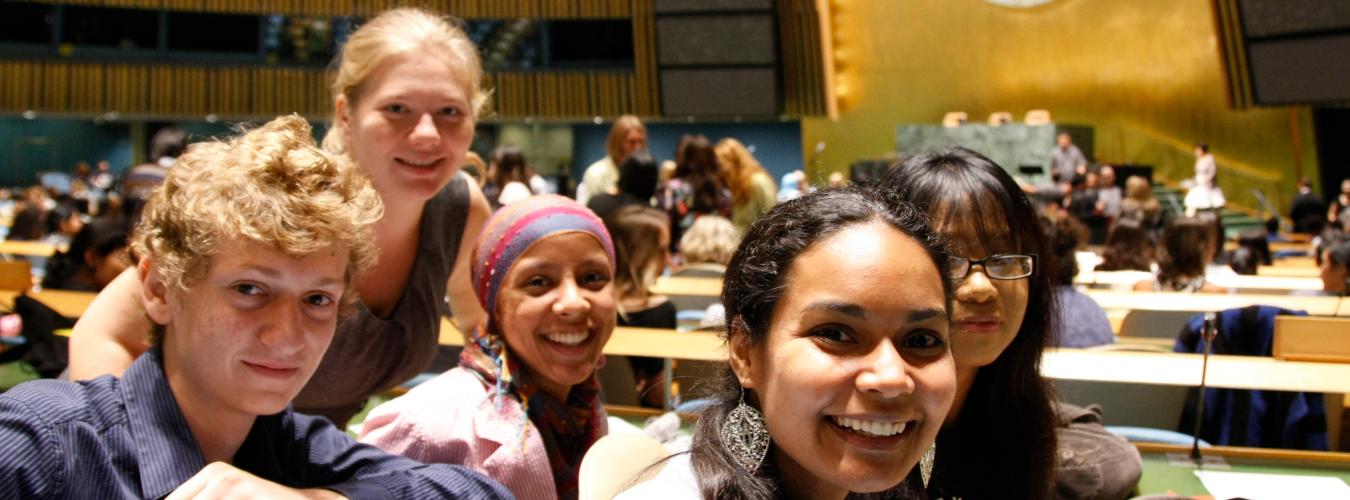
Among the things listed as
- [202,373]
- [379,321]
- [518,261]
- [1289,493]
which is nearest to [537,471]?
[518,261]

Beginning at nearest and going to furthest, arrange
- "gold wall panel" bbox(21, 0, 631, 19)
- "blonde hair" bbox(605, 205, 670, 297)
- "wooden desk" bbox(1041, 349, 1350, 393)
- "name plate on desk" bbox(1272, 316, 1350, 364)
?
1. "wooden desk" bbox(1041, 349, 1350, 393)
2. "name plate on desk" bbox(1272, 316, 1350, 364)
3. "blonde hair" bbox(605, 205, 670, 297)
4. "gold wall panel" bbox(21, 0, 631, 19)

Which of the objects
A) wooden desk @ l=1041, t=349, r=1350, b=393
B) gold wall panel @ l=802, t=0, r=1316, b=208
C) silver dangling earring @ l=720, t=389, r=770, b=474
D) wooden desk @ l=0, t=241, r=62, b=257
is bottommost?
wooden desk @ l=1041, t=349, r=1350, b=393

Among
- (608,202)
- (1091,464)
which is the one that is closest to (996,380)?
(1091,464)

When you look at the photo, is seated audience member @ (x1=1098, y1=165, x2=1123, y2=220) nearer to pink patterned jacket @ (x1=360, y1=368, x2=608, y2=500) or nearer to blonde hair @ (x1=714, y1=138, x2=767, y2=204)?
blonde hair @ (x1=714, y1=138, x2=767, y2=204)

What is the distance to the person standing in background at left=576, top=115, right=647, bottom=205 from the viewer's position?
256 inches

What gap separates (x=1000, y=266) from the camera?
1.95 m

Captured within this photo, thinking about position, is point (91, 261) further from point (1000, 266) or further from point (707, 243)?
point (1000, 266)

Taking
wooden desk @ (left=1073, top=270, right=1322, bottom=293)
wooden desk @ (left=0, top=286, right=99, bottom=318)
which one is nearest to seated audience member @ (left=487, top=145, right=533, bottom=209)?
wooden desk @ (left=0, top=286, right=99, bottom=318)

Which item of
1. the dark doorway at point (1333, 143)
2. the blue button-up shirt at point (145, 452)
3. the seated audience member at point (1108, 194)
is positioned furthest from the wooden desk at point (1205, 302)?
the dark doorway at point (1333, 143)

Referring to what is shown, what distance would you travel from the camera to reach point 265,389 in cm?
136

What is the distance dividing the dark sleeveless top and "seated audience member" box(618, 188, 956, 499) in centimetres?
107

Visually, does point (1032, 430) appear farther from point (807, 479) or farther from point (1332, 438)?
point (1332, 438)

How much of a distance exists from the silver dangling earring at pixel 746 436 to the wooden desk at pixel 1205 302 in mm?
3693

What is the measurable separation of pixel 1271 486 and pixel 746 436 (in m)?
1.60
